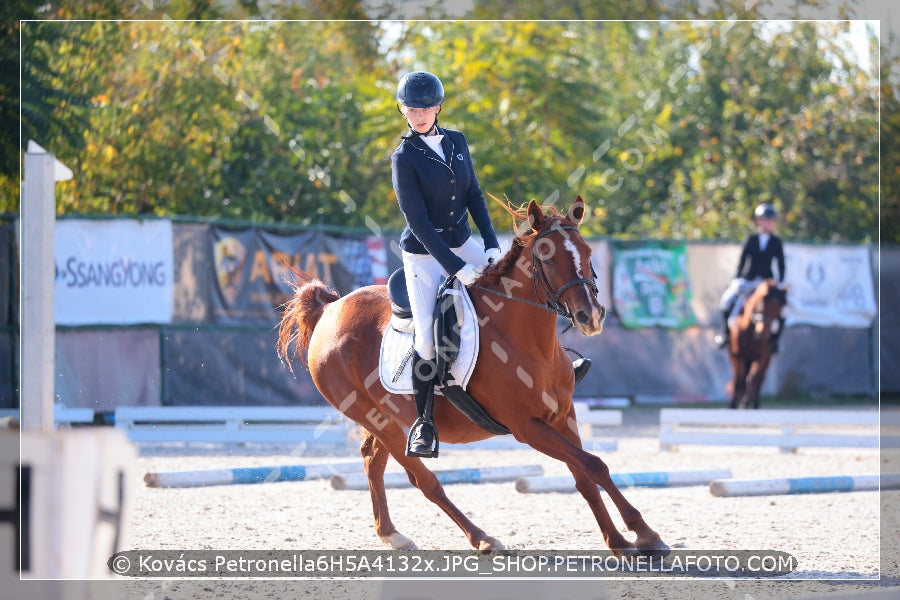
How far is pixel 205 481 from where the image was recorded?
26.8 feet

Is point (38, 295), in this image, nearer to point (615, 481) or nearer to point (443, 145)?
point (443, 145)

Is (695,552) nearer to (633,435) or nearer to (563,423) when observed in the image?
(563,423)

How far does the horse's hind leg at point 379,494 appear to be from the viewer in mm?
6469

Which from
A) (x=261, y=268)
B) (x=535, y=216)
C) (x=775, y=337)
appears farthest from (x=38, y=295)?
(x=775, y=337)

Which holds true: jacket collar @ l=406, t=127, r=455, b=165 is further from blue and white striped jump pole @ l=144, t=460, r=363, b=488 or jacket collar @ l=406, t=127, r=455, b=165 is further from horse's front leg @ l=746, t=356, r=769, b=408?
horse's front leg @ l=746, t=356, r=769, b=408

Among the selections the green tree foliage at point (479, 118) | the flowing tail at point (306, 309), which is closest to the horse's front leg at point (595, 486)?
the flowing tail at point (306, 309)

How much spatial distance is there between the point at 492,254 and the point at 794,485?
3223 mm

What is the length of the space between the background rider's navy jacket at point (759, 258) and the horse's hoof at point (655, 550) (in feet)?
35.7

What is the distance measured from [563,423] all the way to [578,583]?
173 cm

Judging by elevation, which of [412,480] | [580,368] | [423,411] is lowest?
[412,480]

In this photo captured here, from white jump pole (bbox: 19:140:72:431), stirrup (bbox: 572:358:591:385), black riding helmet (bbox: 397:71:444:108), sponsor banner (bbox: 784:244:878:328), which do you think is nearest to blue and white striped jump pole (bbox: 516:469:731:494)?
stirrup (bbox: 572:358:591:385)

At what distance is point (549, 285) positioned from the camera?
5.81m

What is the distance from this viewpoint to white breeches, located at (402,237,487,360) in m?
6.27

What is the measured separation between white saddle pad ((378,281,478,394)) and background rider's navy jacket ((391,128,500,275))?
22cm
